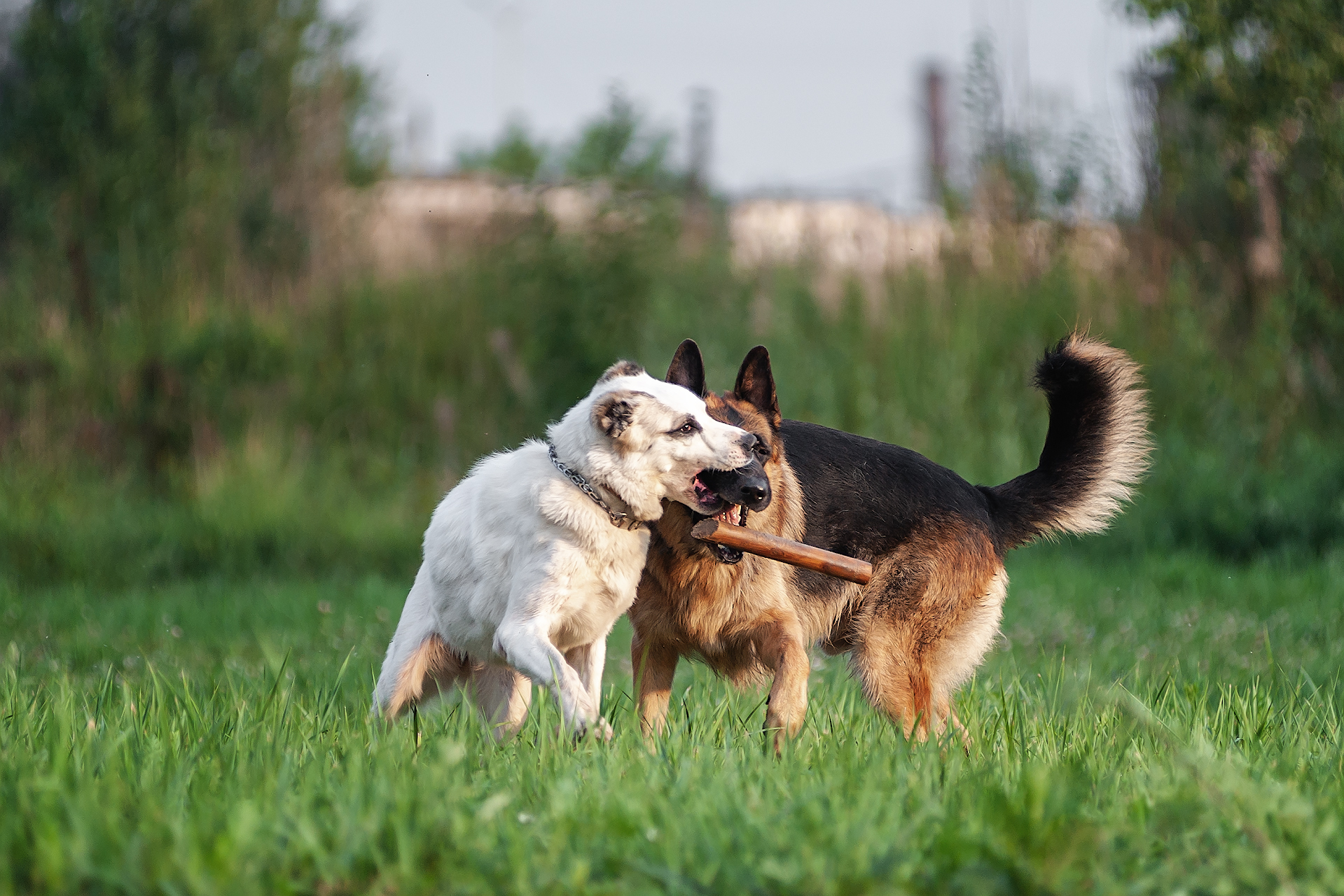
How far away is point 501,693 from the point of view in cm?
474

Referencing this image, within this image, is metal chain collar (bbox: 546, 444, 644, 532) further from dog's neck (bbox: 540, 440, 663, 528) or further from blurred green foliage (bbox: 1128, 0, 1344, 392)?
blurred green foliage (bbox: 1128, 0, 1344, 392)

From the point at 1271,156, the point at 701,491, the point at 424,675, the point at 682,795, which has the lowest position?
the point at 424,675

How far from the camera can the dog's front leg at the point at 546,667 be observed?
3.84m

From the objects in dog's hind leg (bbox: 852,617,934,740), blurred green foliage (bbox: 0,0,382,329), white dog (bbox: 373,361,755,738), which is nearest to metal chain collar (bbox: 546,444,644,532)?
white dog (bbox: 373,361,755,738)

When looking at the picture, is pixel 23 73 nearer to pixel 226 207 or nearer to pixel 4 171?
pixel 4 171

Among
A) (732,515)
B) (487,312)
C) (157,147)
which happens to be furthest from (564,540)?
(157,147)

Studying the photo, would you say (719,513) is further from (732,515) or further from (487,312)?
(487,312)

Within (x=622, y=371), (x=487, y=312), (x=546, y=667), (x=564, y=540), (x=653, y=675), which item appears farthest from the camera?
(x=487, y=312)

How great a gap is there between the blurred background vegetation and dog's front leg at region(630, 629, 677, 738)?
590 cm

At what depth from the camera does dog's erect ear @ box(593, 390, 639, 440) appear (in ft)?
14.0

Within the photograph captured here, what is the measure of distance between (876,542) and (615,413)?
136 cm

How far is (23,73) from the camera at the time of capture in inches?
536

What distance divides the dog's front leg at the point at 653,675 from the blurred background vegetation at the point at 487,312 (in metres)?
5.90

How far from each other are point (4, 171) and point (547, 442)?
11102mm
